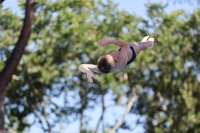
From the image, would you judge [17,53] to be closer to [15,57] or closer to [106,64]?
[15,57]

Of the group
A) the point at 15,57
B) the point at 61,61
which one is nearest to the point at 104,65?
the point at 15,57

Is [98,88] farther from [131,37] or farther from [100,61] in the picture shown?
[100,61]

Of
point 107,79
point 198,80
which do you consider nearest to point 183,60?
point 198,80

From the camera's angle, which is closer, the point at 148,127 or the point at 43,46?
the point at 43,46

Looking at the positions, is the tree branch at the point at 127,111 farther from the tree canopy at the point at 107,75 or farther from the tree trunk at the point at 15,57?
the tree trunk at the point at 15,57

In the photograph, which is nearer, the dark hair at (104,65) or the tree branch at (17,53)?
the dark hair at (104,65)

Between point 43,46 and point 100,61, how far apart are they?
17424 millimetres

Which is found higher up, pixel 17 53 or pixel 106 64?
pixel 106 64

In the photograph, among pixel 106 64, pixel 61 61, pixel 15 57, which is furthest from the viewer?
pixel 61 61

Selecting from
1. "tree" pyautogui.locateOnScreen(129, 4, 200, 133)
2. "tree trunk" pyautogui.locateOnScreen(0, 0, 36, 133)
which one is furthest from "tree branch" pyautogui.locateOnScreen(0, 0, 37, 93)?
"tree" pyautogui.locateOnScreen(129, 4, 200, 133)

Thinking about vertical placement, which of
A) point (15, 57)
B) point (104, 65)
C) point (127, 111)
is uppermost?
point (104, 65)

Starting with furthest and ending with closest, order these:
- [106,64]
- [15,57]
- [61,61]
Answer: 1. [61,61]
2. [15,57]
3. [106,64]

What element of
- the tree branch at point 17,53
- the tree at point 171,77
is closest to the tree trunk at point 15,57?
the tree branch at point 17,53

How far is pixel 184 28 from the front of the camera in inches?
1018
